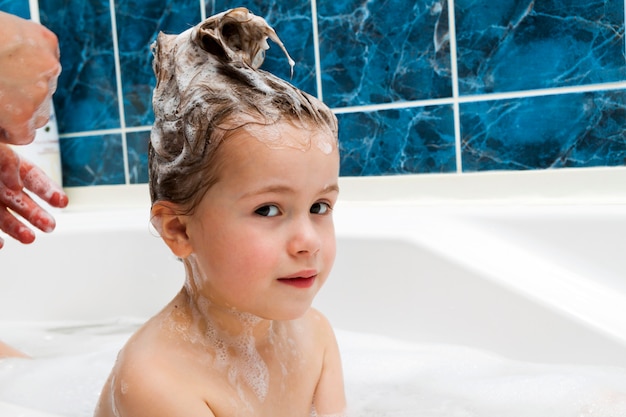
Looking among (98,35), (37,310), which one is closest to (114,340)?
(37,310)

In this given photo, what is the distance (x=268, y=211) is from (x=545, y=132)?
0.84 metres

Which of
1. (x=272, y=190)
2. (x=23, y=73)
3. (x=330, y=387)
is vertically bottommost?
(x=330, y=387)

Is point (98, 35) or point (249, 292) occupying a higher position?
point (98, 35)

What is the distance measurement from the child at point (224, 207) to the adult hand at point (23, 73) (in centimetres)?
12

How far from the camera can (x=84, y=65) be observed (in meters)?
1.97

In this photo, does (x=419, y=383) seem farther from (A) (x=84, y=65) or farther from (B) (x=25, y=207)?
(A) (x=84, y=65)

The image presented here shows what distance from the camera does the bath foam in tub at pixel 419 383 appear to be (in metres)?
1.02

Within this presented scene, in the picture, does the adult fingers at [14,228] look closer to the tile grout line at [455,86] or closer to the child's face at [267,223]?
the child's face at [267,223]

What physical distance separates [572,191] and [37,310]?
1178 millimetres

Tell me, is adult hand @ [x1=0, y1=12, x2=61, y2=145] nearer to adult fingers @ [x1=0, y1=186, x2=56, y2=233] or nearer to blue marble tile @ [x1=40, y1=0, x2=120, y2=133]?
adult fingers @ [x1=0, y1=186, x2=56, y2=233]

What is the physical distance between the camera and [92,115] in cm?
197

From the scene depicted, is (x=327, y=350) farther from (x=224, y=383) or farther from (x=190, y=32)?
(x=190, y=32)

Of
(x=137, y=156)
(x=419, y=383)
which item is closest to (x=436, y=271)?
(x=419, y=383)

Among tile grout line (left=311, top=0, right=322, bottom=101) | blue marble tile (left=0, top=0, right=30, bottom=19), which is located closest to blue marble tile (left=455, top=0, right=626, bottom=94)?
tile grout line (left=311, top=0, right=322, bottom=101)
